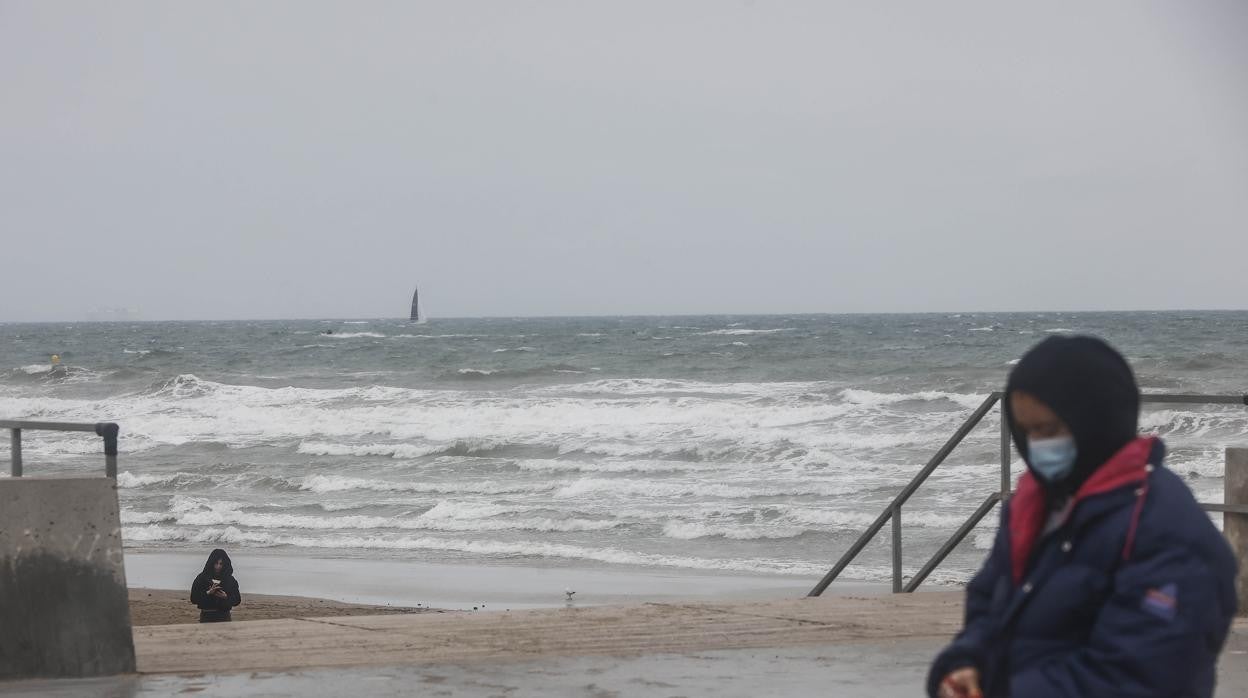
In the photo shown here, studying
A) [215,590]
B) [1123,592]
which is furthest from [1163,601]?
[215,590]

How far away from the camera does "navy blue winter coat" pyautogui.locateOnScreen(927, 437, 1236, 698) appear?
7.22 ft

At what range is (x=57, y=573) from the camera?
17.2ft

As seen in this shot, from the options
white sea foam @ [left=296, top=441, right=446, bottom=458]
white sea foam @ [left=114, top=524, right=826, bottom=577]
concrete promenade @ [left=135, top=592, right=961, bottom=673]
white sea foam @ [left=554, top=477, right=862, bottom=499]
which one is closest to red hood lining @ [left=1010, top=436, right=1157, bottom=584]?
concrete promenade @ [left=135, top=592, right=961, bottom=673]

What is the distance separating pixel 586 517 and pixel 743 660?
453 inches

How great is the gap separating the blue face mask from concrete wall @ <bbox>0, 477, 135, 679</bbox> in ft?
12.7

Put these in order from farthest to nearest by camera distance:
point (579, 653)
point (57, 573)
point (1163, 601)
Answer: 1. point (579, 653)
2. point (57, 573)
3. point (1163, 601)

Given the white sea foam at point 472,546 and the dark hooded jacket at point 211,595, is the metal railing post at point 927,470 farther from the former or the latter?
the white sea foam at point 472,546

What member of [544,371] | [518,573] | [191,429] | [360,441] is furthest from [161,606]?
[544,371]

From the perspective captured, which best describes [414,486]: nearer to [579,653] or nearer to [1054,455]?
[579,653]

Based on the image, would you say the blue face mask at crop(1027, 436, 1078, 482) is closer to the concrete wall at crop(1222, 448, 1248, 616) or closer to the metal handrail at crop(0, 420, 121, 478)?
the metal handrail at crop(0, 420, 121, 478)

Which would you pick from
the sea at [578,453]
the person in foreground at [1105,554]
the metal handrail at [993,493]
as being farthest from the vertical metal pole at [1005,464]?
the person in foreground at [1105,554]

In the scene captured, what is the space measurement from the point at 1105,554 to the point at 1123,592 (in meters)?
0.07

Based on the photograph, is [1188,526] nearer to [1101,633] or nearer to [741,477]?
[1101,633]

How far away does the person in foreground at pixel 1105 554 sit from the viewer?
2.21 metres
